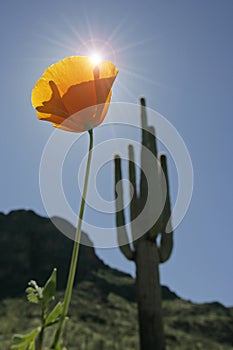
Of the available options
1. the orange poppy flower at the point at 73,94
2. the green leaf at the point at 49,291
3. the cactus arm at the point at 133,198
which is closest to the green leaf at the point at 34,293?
the green leaf at the point at 49,291

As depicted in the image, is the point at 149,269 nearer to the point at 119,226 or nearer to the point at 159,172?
the point at 119,226

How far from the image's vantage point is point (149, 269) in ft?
18.5

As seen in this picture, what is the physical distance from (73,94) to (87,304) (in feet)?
64.9

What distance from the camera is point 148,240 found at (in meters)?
5.64


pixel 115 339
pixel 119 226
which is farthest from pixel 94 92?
pixel 115 339

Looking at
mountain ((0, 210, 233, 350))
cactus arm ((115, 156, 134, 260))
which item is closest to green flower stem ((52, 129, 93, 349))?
cactus arm ((115, 156, 134, 260))

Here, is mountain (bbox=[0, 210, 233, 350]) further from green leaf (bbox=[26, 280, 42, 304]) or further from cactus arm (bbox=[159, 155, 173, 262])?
green leaf (bbox=[26, 280, 42, 304])

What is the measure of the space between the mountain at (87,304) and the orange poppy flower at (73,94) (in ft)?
42.6

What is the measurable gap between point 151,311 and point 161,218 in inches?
51.8

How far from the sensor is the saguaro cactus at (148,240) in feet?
17.9

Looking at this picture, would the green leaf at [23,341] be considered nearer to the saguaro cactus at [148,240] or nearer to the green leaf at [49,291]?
the green leaf at [49,291]

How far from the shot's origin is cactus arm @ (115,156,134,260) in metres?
5.35

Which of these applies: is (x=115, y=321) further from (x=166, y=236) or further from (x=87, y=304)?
(x=166, y=236)

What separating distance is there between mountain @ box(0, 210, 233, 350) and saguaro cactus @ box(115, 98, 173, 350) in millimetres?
7619
